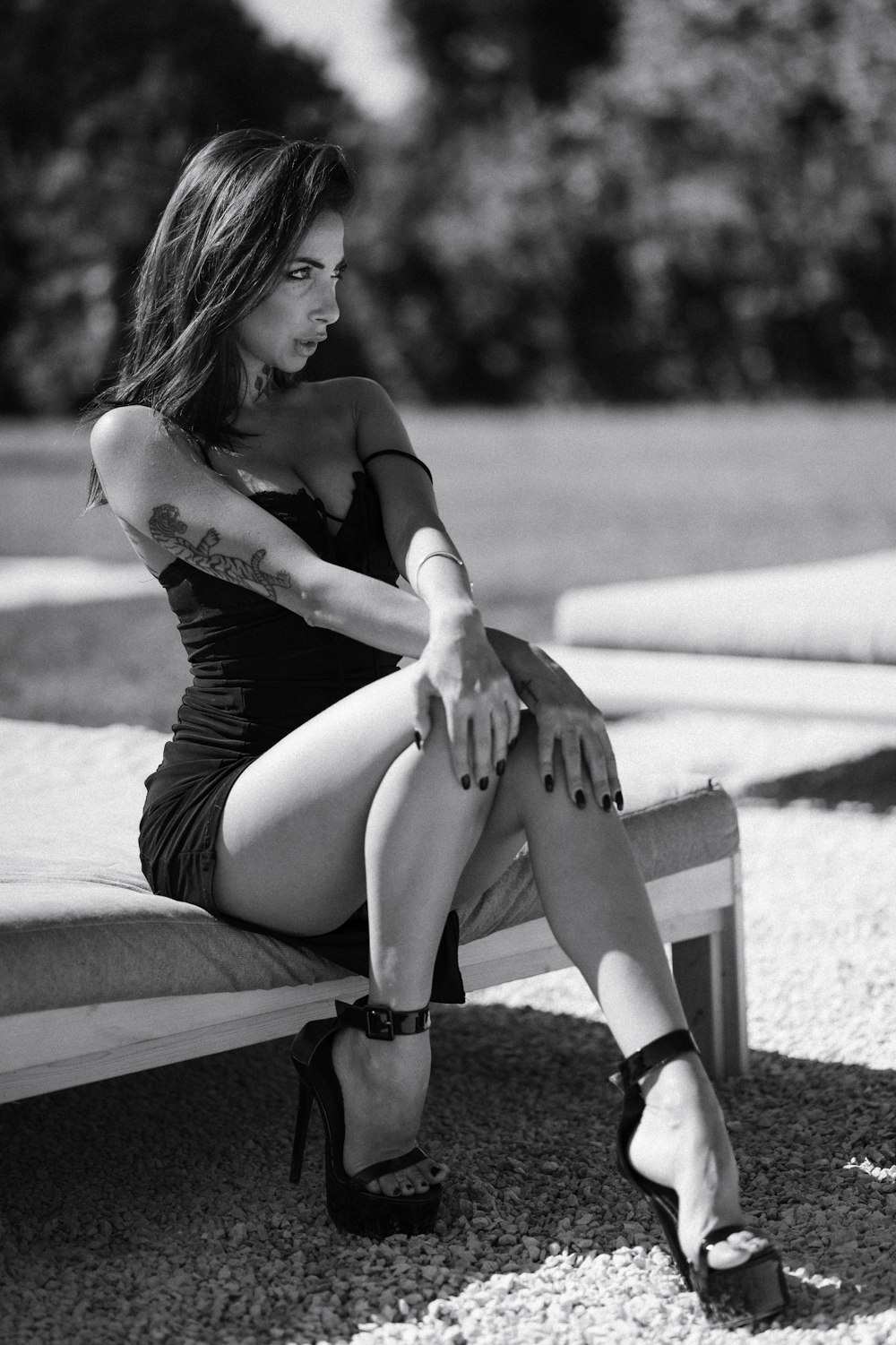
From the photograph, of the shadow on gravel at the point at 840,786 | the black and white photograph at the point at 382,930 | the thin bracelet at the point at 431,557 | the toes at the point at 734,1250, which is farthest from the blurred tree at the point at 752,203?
the toes at the point at 734,1250

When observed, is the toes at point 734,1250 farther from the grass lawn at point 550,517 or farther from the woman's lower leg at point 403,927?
the grass lawn at point 550,517

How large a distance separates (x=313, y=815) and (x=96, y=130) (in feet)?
103

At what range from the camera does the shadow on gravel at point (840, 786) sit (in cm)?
479

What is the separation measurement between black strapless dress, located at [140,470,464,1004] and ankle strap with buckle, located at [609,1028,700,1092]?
0.33 m

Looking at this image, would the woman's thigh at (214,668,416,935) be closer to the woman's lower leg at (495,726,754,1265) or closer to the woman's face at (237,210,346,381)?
the woman's lower leg at (495,726,754,1265)

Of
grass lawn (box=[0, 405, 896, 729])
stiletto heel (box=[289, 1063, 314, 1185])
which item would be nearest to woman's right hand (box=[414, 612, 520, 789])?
stiletto heel (box=[289, 1063, 314, 1185])

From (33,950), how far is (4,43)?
116ft

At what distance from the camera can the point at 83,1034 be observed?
2.10 metres

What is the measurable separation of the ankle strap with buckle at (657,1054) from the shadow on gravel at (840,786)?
9.19ft

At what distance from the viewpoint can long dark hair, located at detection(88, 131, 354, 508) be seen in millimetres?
2393

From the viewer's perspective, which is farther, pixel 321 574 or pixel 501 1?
pixel 501 1

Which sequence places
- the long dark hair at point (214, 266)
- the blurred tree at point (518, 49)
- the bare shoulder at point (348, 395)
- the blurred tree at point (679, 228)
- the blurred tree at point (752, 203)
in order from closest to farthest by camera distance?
the long dark hair at point (214, 266), the bare shoulder at point (348, 395), the blurred tree at point (752, 203), the blurred tree at point (679, 228), the blurred tree at point (518, 49)

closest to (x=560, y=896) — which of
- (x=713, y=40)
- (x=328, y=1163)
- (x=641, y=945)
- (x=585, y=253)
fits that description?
(x=641, y=945)

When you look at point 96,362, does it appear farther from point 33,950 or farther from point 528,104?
point 33,950
